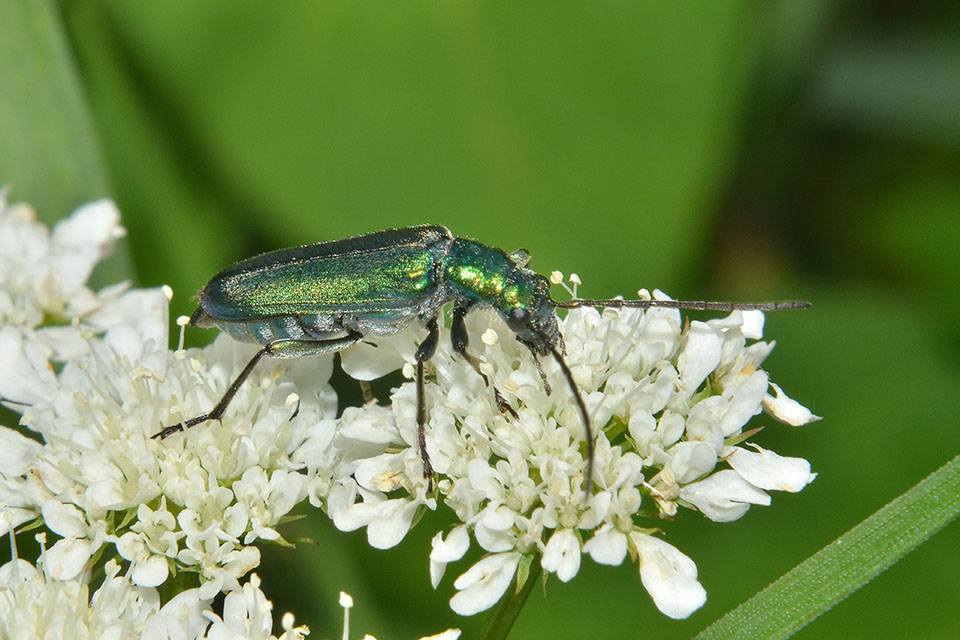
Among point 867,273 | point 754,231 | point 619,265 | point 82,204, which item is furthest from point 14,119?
point 867,273

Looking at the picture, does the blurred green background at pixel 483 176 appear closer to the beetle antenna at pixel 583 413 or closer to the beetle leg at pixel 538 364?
the beetle leg at pixel 538 364

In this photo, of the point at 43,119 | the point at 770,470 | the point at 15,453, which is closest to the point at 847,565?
the point at 770,470

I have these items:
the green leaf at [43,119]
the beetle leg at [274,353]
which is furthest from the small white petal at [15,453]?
the green leaf at [43,119]

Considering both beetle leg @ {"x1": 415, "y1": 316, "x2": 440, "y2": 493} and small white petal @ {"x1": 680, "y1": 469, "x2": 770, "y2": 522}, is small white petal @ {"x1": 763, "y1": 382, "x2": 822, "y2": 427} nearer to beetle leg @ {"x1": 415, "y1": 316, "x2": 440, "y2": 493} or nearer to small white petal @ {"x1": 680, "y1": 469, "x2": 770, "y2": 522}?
small white petal @ {"x1": 680, "y1": 469, "x2": 770, "y2": 522}

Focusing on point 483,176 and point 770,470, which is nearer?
point 770,470

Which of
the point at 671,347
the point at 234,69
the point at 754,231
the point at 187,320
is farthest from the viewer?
the point at 754,231

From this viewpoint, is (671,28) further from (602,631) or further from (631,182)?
(602,631)

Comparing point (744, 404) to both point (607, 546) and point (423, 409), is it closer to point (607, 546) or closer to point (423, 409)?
point (607, 546)

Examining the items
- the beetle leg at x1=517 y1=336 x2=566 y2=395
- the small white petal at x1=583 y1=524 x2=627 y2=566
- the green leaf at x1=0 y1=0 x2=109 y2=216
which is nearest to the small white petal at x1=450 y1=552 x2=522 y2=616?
the small white petal at x1=583 y1=524 x2=627 y2=566
